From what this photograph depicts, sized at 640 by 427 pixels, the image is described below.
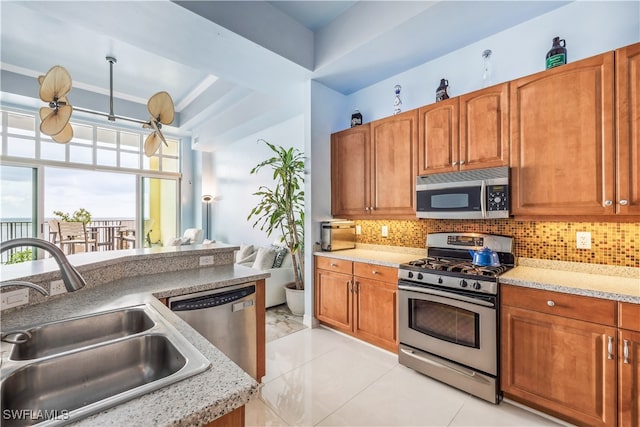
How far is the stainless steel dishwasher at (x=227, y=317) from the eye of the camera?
5.78 feet

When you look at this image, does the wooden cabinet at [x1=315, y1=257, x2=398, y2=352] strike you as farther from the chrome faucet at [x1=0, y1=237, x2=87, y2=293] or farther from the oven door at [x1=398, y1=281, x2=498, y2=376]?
the chrome faucet at [x1=0, y1=237, x2=87, y2=293]

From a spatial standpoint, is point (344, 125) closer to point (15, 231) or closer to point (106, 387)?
point (106, 387)

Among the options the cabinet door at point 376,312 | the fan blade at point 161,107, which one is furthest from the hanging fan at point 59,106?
the cabinet door at point 376,312

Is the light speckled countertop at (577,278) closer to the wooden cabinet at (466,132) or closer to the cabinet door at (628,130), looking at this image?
the cabinet door at (628,130)

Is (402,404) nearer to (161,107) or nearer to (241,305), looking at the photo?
(241,305)

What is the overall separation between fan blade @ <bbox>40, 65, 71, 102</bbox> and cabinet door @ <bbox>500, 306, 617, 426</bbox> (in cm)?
367

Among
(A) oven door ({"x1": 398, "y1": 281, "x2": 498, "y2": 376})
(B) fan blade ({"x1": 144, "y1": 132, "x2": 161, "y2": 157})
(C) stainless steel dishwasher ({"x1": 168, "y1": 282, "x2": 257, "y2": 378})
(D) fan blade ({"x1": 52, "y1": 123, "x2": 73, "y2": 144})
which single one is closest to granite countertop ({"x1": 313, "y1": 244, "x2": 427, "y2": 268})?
(A) oven door ({"x1": 398, "y1": 281, "x2": 498, "y2": 376})

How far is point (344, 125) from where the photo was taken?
3.79m

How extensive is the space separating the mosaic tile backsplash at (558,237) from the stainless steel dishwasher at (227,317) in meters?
1.91

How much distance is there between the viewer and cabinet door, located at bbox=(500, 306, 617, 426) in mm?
1631

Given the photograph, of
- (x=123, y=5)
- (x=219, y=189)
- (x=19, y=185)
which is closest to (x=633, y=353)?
(x=123, y=5)

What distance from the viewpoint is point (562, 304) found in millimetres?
1752

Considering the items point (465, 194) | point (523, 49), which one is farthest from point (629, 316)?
point (523, 49)

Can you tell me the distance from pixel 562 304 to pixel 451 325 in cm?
72
